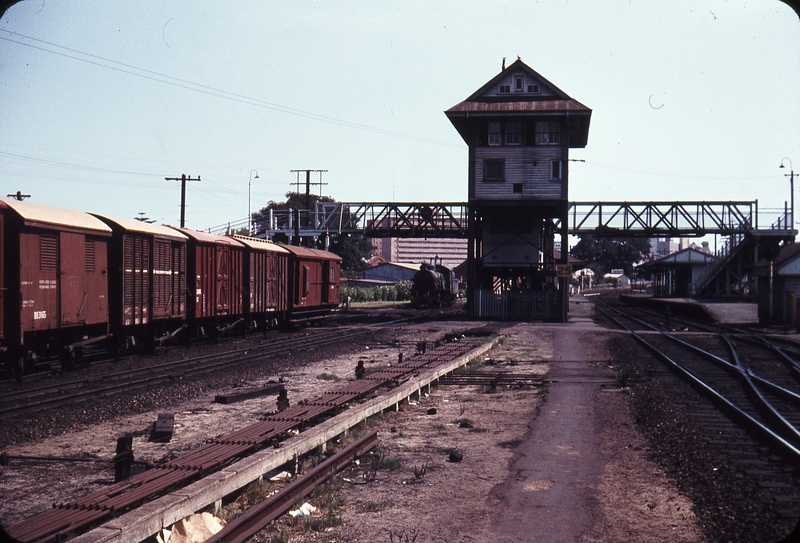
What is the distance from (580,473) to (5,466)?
620cm

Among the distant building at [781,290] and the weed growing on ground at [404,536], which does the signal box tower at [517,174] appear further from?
the weed growing on ground at [404,536]

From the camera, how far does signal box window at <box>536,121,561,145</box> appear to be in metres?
36.2

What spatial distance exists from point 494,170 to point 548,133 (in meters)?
3.27

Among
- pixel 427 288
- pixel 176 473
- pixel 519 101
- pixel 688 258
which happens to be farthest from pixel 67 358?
pixel 688 258

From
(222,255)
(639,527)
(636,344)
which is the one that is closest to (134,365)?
(222,255)

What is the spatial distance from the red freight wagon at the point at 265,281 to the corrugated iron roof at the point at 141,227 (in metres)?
4.72

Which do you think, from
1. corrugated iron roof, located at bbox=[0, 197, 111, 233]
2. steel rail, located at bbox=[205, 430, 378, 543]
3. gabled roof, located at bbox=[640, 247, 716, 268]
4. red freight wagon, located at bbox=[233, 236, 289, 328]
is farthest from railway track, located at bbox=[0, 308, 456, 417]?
gabled roof, located at bbox=[640, 247, 716, 268]

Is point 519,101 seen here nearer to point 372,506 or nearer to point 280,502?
point 372,506

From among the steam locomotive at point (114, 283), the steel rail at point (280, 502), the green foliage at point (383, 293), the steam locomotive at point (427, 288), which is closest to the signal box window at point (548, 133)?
the steam locomotive at point (114, 283)

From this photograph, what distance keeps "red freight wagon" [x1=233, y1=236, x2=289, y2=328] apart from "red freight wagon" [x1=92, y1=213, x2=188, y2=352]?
171 inches

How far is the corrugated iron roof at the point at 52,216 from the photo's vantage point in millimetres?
13227

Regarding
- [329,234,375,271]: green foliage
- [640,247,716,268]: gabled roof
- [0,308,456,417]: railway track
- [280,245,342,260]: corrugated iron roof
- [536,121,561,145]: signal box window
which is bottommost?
[0,308,456,417]: railway track

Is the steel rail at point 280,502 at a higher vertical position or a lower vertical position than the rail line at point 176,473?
lower

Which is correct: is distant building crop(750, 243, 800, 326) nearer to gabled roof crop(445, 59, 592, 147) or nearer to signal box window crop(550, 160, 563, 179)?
signal box window crop(550, 160, 563, 179)
